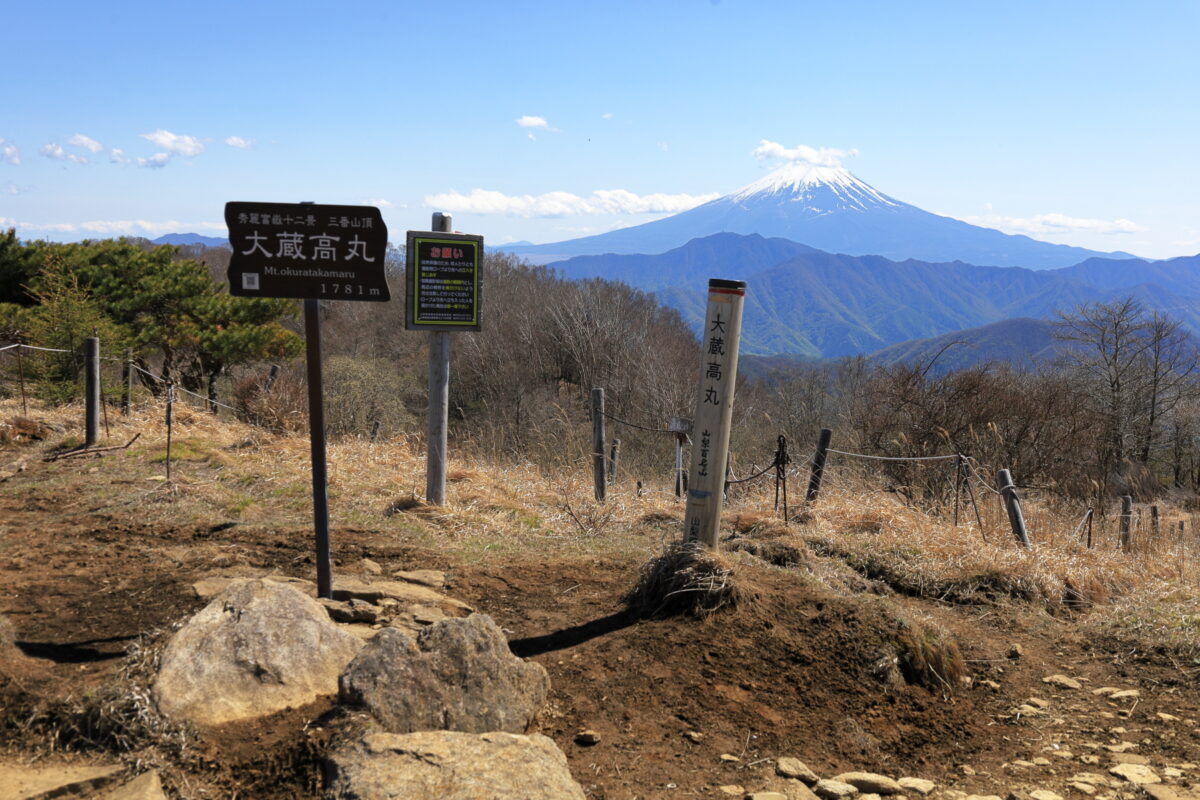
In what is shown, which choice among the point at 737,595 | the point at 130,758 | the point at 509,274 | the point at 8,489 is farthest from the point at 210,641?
the point at 509,274

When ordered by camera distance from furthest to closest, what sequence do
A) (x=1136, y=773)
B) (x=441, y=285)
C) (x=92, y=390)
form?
(x=92, y=390), (x=441, y=285), (x=1136, y=773)

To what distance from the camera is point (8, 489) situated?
780cm

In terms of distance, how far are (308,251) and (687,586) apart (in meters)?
2.81

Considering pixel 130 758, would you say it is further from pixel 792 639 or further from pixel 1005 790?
pixel 1005 790

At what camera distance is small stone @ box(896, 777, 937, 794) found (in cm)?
361

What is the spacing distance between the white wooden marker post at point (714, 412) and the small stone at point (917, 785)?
1.88 metres

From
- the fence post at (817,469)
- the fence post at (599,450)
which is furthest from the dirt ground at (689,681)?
the fence post at (599,450)

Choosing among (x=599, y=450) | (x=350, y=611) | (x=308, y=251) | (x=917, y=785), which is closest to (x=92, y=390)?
(x=599, y=450)

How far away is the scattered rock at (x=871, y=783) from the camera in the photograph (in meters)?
3.58

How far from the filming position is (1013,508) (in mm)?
7352

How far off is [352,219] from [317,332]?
25.2 inches

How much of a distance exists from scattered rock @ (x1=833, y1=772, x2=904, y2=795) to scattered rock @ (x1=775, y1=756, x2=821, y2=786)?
3.8 inches

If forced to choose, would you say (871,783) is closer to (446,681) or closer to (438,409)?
(446,681)

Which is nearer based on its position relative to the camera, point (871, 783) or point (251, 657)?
point (871, 783)
